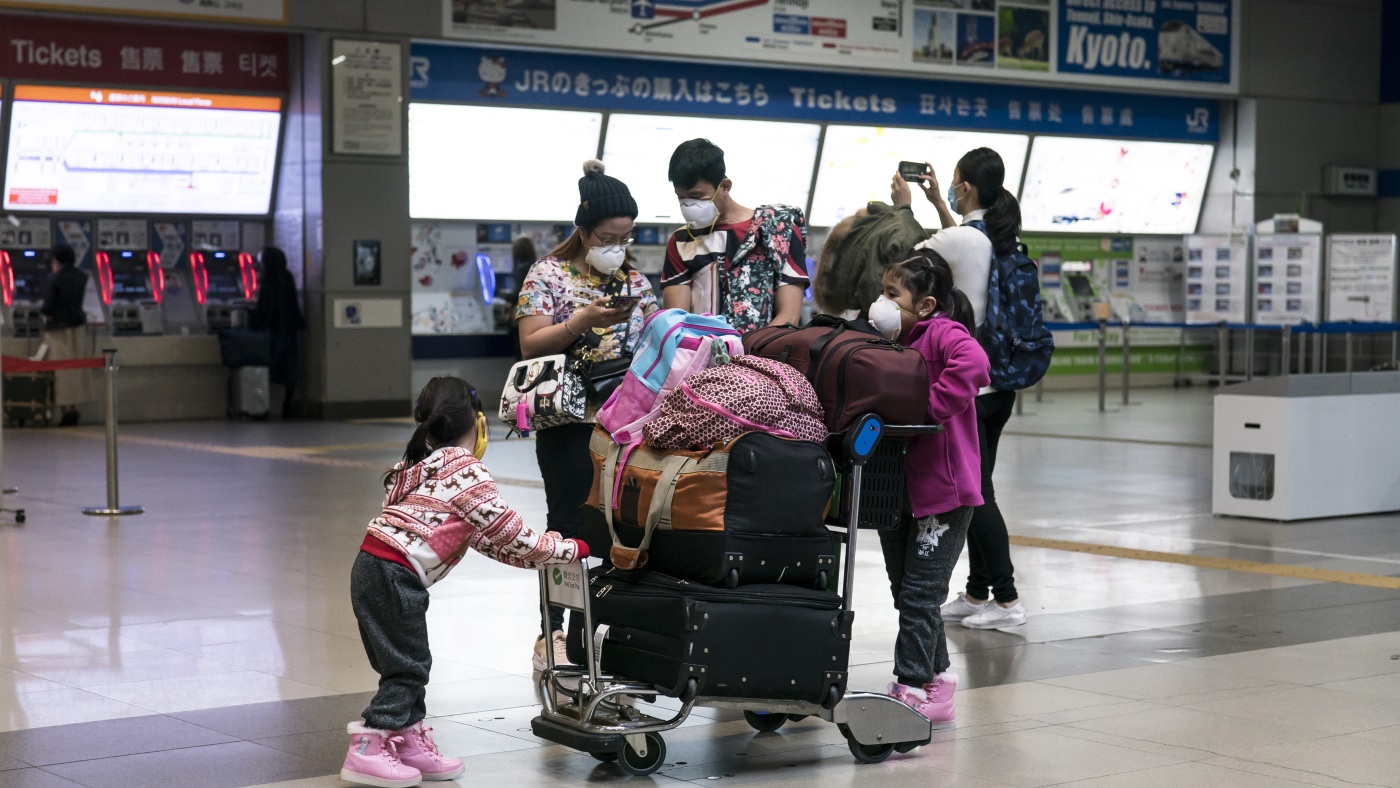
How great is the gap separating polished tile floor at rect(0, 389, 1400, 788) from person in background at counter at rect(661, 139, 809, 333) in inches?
41.2

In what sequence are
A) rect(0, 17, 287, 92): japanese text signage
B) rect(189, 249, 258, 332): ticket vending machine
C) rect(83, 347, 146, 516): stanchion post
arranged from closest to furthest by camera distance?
rect(83, 347, 146, 516): stanchion post → rect(0, 17, 287, 92): japanese text signage → rect(189, 249, 258, 332): ticket vending machine

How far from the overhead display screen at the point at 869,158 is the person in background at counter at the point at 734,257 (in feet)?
39.3

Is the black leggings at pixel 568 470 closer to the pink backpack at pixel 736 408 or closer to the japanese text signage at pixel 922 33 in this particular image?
the pink backpack at pixel 736 408

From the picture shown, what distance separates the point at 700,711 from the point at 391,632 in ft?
3.31

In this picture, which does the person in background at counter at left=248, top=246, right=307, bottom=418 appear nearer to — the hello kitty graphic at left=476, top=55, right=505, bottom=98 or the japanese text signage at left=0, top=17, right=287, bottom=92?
the japanese text signage at left=0, top=17, right=287, bottom=92

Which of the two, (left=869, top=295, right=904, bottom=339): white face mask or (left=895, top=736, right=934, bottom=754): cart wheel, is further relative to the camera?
(left=869, top=295, right=904, bottom=339): white face mask

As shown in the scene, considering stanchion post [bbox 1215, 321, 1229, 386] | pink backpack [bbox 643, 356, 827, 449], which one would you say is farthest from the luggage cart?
stanchion post [bbox 1215, 321, 1229, 386]

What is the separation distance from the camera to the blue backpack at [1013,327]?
508 cm

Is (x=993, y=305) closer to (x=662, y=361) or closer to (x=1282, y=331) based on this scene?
(x=662, y=361)

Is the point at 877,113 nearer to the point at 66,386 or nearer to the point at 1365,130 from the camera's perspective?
the point at 1365,130

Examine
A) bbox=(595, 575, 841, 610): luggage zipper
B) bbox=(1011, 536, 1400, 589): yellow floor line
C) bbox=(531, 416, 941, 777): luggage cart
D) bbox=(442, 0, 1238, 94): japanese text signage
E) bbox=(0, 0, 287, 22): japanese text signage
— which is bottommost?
bbox=(1011, 536, 1400, 589): yellow floor line

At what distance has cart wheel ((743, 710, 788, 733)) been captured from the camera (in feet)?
12.8

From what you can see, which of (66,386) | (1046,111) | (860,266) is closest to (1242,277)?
(1046,111)

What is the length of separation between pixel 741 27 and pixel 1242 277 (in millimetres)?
5939
